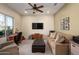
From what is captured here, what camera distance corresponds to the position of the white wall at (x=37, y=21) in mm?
2547

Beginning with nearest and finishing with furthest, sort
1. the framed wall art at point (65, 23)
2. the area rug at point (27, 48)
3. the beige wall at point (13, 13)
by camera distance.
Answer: the beige wall at point (13, 13), the area rug at point (27, 48), the framed wall art at point (65, 23)

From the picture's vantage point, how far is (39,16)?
2.54m

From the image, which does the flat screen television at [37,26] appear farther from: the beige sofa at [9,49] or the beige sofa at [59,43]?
the beige sofa at [9,49]

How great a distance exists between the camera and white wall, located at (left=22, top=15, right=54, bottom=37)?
2547 millimetres

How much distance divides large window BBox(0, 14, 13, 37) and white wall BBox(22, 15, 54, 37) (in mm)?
303

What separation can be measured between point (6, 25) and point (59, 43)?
4.09 ft

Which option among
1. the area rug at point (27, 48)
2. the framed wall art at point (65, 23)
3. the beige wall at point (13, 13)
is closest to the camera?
the beige wall at point (13, 13)

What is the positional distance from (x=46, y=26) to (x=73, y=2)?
0.80 m

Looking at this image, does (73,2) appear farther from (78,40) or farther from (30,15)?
(30,15)

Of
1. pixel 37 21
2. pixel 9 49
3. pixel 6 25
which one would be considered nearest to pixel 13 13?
pixel 6 25

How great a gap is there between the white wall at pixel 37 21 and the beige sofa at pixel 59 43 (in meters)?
0.20

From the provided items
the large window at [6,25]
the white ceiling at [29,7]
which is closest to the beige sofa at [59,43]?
the white ceiling at [29,7]

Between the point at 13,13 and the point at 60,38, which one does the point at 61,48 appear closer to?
the point at 60,38
